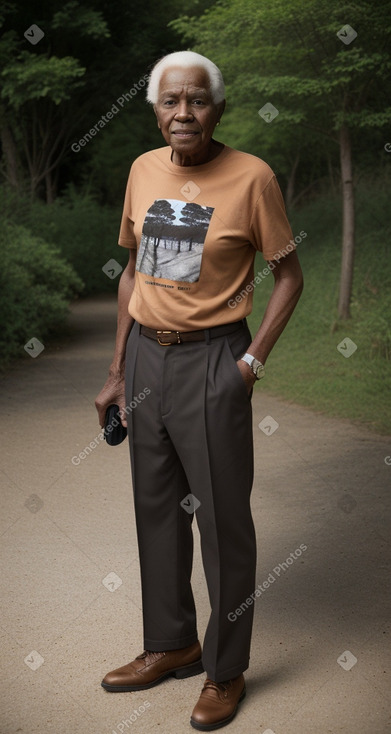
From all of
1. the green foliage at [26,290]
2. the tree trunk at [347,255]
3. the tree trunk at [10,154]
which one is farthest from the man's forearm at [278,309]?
the tree trunk at [10,154]

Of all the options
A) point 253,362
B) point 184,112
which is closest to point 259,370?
point 253,362

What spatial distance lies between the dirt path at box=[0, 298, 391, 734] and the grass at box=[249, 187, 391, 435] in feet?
3.32

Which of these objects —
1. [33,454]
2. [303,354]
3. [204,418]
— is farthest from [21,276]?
[204,418]

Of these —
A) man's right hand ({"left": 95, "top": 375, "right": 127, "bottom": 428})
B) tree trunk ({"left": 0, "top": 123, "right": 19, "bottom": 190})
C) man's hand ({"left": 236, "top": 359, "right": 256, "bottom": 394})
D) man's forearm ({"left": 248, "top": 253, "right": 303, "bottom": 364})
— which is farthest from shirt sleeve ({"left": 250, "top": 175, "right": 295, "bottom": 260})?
tree trunk ({"left": 0, "top": 123, "right": 19, "bottom": 190})

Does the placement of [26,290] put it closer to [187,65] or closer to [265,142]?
[187,65]

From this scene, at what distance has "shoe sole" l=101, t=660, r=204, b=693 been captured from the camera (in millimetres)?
3904

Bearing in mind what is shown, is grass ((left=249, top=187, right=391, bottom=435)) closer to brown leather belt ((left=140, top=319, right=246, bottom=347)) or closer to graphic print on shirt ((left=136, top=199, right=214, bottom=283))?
brown leather belt ((left=140, top=319, right=246, bottom=347))

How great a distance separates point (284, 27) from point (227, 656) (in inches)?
436

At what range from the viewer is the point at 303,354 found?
12.1 m

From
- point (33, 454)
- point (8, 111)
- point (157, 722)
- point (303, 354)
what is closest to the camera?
point (157, 722)

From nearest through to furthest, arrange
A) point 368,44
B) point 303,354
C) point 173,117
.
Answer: point 173,117
point 303,354
point 368,44

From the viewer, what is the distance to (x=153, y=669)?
3.93 metres

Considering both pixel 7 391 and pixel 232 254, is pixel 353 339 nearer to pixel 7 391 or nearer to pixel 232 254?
pixel 7 391

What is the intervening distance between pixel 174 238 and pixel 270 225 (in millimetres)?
343
